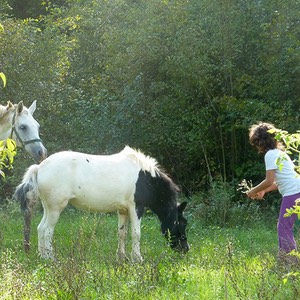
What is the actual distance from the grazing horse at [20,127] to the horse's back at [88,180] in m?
1.04

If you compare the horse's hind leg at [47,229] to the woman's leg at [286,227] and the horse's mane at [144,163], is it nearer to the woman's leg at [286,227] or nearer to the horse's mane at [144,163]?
the horse's mane at [144,163]

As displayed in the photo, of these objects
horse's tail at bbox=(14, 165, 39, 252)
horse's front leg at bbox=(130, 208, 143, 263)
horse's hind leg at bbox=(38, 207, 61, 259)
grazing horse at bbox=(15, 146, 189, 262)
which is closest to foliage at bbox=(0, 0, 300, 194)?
grazing horse at bbox=(15, 146, 189, 262)

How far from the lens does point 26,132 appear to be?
1065 centimetres

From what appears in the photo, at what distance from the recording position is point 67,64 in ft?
64.0

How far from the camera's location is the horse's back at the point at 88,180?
955 centimetres

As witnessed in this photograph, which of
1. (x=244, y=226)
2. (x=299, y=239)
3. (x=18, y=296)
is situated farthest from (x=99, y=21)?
(x=18, y=296)

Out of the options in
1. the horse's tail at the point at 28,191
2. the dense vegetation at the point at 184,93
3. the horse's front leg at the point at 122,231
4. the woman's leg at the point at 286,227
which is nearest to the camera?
the woman's leg at the point at 286,227

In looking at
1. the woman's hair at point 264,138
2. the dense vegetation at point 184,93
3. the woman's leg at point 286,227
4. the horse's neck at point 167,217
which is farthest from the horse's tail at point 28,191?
the woman's leg at point 286,227

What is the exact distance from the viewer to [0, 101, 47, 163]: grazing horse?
34.6 ft

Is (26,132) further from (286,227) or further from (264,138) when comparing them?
(286,227)

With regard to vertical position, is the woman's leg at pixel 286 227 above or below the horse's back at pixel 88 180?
above

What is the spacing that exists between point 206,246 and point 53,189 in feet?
7.38

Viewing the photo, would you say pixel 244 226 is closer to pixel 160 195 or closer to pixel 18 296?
pixel 160 195

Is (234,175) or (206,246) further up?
(206,246)
